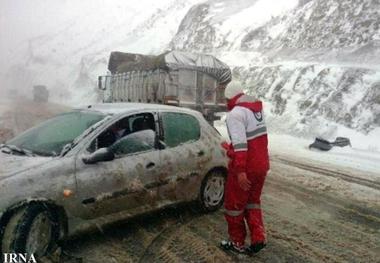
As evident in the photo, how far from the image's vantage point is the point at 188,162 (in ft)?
18.5

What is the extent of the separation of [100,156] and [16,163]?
0.83m

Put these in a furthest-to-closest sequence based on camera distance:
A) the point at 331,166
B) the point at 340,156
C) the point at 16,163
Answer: the point at 340,156
the point at 331,166
the point at 16,163

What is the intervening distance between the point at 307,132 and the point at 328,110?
1.26 metres

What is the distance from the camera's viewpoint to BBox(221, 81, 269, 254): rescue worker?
4.43 metres

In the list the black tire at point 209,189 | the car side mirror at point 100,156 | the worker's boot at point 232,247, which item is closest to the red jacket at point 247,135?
the worker's boot at point 232,247

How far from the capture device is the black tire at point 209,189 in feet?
19.5

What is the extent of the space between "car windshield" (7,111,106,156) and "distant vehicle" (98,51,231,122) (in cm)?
826

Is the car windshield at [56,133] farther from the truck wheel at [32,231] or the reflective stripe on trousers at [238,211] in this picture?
the reflective stripe on trousers at [238,211]

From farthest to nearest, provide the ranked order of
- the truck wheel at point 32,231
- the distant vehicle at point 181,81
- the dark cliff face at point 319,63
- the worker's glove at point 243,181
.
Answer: the dark cliff face at point 319,63, the distant vehicle at point 181,81, the worker's glove at point 243,181, the truck wheel at point 32,231

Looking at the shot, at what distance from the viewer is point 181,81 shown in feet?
45.8

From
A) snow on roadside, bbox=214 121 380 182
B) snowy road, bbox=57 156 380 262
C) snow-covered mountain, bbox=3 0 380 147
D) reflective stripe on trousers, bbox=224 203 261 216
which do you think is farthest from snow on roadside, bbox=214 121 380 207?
reflective stripe on trousers, bbox=224 203 261 216

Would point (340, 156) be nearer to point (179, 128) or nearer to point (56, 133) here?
point (179, 128)

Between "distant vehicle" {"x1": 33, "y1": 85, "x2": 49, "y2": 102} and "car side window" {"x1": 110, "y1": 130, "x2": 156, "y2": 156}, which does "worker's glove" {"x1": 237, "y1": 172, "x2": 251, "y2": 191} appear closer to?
"car side window" {"x1": 110, "y1": 130, "x2": 156, "y2": 156}

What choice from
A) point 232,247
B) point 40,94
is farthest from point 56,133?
point 40,94
